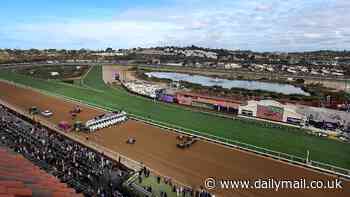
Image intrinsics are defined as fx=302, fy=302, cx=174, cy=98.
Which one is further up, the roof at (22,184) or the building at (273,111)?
the roof at (22,184)

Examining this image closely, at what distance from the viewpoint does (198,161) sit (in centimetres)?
1983

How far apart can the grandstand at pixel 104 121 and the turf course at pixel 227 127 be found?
3535 mm

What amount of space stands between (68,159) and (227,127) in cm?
1489

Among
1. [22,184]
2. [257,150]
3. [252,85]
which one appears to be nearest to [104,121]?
[257,150]

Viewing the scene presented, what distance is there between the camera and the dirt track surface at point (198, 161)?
55.2 feet

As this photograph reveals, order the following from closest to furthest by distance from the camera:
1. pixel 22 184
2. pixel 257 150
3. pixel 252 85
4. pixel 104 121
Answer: pixel 22 184, pixel 257 150, pixel 104 121, pixel 252 85

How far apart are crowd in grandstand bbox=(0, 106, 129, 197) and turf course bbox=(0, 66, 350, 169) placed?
10.5m

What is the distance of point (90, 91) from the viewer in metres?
44.5

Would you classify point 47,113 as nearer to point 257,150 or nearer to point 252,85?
point 257,150

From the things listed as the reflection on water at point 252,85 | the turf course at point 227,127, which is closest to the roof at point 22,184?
the turf course at point 227,127

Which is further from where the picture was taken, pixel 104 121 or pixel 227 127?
pixel 227 127

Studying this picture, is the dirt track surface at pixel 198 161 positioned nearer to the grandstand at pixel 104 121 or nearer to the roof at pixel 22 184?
the grandstand at pixel 104 121

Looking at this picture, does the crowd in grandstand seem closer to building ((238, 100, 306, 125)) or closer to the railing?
the railing

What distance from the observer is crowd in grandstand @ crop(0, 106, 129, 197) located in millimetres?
15133
